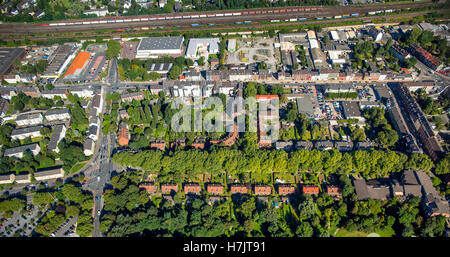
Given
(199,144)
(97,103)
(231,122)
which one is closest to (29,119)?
(97,103)

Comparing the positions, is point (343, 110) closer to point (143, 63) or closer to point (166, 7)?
point (143, 63)

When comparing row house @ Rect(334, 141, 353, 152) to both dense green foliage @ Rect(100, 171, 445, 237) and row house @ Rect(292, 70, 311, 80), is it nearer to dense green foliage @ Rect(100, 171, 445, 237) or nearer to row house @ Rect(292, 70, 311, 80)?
dense green foliage @ Rect(100, 171, 445, 237)

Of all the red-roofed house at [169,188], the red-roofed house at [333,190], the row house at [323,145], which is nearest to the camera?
the red-roofed house at [333,190]

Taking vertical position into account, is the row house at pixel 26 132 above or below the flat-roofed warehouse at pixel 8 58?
below

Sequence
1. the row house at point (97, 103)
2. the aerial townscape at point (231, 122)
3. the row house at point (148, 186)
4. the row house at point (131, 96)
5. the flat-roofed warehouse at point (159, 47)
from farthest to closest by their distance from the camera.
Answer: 1. the flat-roofed warehouse at point (159, 47)
2. the row house at point (131, 96)
3. the row house at point (97, 103)
4. the row house at point (148, 186)
5. the aerial townscape at point (231, 122)

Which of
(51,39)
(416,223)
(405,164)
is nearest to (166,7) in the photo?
(51,39)

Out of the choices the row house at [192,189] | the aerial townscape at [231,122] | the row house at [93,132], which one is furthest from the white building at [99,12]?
the row house at [192,189]

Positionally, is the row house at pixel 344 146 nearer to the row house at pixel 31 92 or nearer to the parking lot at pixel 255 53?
the parking lot at pixel 255 53
